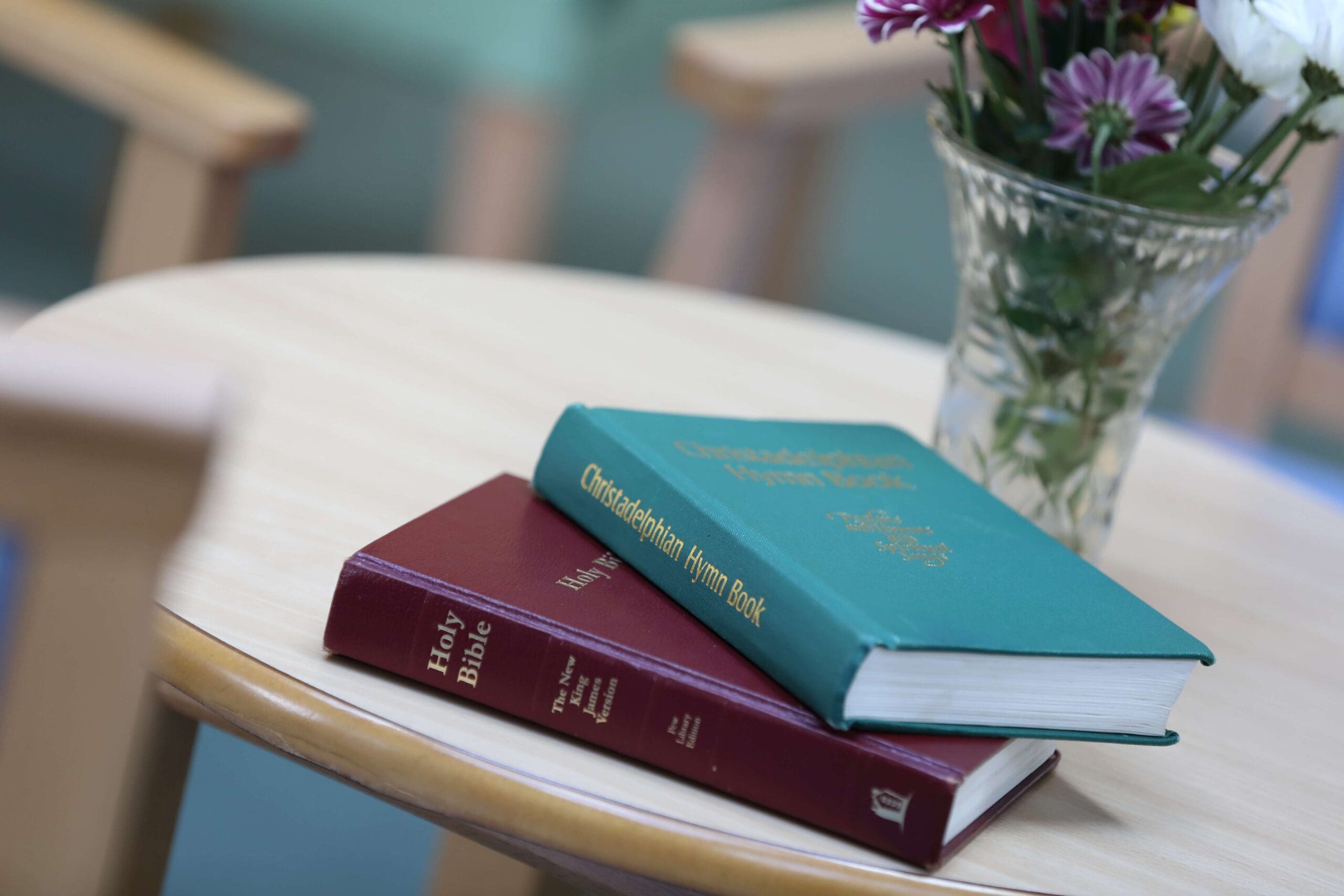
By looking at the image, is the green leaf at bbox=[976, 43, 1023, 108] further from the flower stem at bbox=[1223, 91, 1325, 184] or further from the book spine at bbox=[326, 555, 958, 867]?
the book spine at bbox=[326, 555, 958, 867]

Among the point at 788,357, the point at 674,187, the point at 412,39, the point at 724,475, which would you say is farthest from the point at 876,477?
the point at 674,187

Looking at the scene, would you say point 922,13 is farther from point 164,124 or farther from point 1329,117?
point 164,124

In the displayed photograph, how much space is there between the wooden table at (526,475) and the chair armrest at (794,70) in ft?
0.84

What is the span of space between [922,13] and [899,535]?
7.3 inches

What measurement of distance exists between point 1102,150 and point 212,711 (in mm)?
385

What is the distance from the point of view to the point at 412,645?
16.1 inches

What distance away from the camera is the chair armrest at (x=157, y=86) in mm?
1083

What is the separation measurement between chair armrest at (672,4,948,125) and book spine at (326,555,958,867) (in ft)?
2.63

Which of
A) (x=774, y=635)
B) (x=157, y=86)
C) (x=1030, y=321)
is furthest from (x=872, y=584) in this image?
(x=157, y=86)

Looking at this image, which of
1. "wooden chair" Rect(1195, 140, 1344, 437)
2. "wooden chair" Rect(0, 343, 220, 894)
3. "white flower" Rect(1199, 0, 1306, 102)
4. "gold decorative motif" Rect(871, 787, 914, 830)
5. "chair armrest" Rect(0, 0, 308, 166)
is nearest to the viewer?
"wooden chair" Rect(0, 343, 220, 894)

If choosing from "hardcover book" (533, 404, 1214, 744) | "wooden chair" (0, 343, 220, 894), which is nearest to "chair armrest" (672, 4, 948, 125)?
"hardcover book" (533, 404, 1214, 744)

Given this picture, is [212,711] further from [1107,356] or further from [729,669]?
[1107,356]

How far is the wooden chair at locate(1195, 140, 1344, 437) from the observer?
1224mm

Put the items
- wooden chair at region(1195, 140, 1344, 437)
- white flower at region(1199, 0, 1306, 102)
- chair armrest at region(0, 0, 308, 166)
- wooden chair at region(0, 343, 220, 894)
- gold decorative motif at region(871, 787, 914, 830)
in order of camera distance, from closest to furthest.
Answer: wooden chair at region(0, 343, 220, 894)
gold decorative motif at region(871, 787, 914, 830)
white flower at region(1199, 0, 1306, 102)
chair armrest at region(0, 0, 308, 166)
wooden chair at region(1195, 140, 1344, 437)
